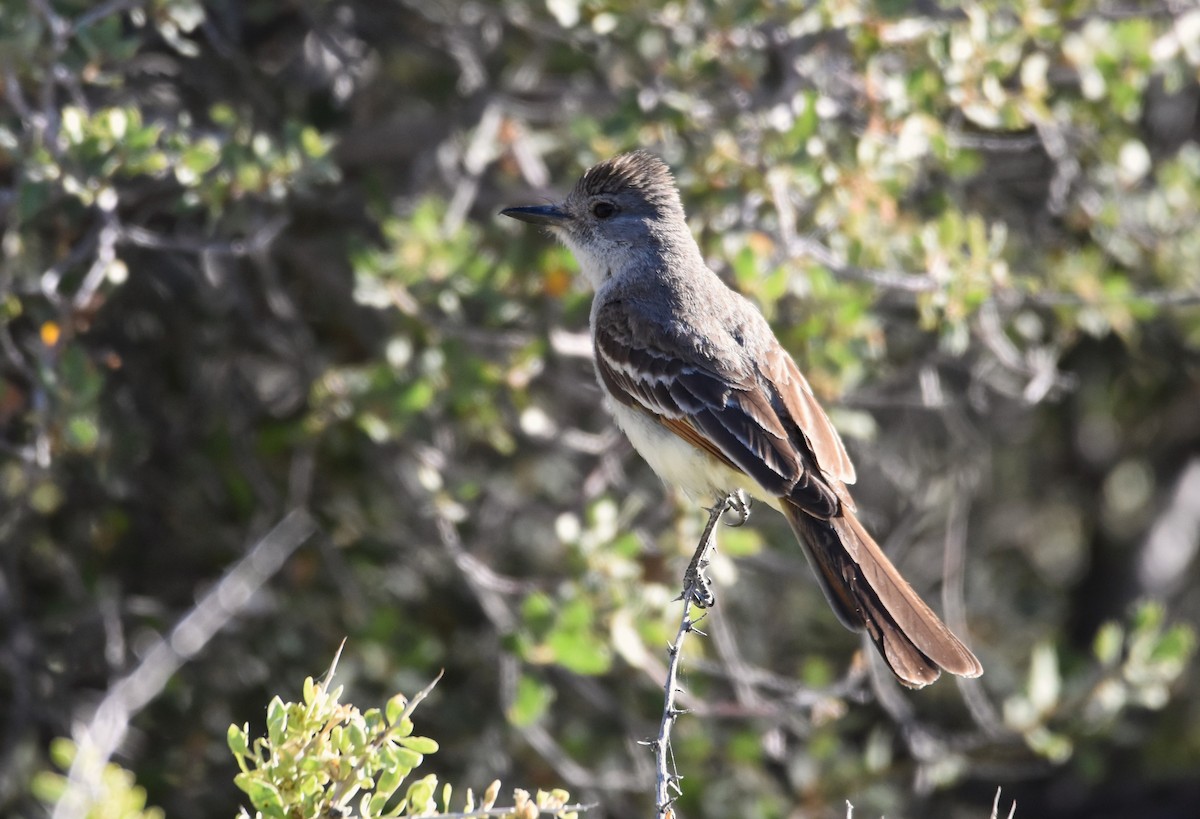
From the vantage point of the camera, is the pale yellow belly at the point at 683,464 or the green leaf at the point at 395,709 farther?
the pale yellow belly at the point at 683,464

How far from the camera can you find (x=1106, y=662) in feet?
15.7

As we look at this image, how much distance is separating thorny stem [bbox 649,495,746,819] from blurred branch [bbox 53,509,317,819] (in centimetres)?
144

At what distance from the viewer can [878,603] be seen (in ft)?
11.4

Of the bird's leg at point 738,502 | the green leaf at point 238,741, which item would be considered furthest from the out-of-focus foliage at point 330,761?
the bird's leg at point 738,502

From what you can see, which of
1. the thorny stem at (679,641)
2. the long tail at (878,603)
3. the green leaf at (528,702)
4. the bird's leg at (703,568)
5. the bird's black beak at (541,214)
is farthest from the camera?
the bird's black beak at (541,214)

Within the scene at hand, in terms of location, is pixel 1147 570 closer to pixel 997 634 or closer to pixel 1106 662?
pixel 997 634

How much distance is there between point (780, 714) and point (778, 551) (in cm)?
106

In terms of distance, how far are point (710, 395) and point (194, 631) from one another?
190 cm

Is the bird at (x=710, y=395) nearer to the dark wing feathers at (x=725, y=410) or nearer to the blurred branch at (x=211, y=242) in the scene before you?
the dark wing feathers at (x=725, y=410)

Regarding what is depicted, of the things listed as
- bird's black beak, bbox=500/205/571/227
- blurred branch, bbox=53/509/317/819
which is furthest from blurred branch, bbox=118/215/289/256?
blurred branch, bbox=53/509/317/819

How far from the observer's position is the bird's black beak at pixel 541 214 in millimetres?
4488

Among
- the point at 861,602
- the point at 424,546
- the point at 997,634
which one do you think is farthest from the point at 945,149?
the point at 997,634

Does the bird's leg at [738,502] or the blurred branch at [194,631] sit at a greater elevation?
the bird's leg at [738,502]

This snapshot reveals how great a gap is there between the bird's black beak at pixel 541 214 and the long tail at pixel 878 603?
128cm
